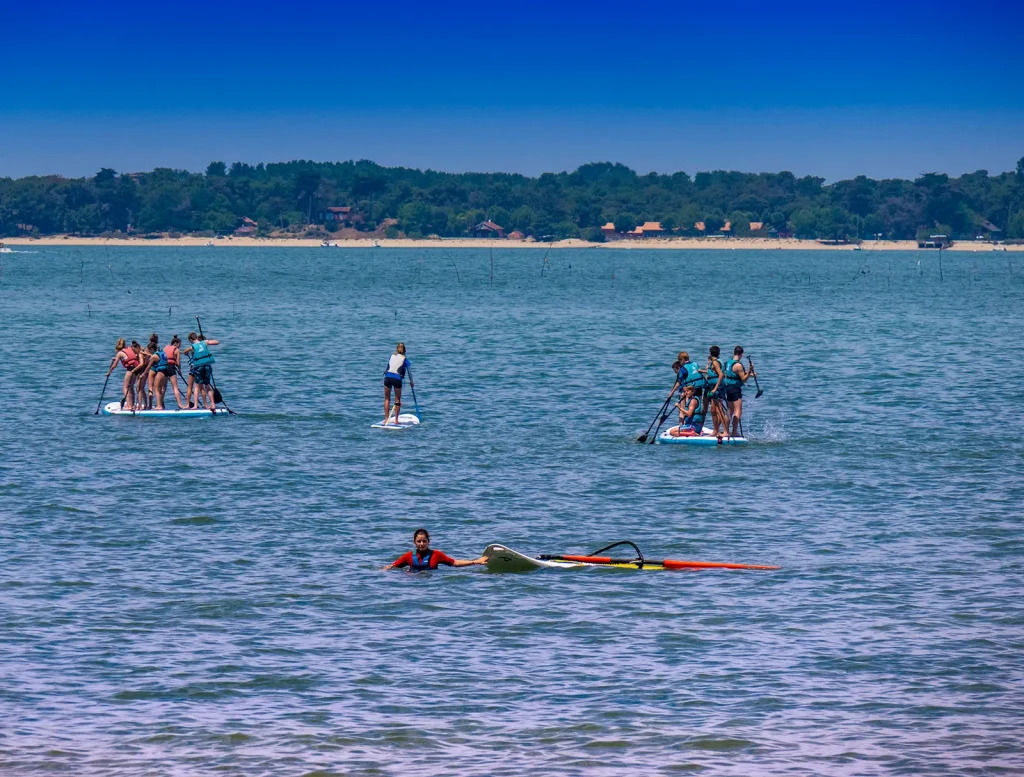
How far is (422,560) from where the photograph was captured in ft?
75.2

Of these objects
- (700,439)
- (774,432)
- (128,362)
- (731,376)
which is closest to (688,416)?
(700,439)

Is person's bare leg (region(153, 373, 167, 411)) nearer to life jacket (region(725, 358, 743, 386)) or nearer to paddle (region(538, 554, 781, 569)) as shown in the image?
life jacket (region(725, 358, 743, 386))

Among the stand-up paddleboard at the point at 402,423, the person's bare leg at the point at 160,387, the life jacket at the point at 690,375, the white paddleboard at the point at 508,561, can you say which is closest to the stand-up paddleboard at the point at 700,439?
the life jacket at the point at 690,375

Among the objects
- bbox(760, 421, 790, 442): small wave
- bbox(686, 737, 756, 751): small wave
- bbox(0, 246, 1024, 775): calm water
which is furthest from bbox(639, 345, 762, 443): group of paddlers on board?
bbox(686, 737, 756, 751): small wave

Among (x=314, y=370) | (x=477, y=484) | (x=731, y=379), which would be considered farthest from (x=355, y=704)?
(x=314, y=370)

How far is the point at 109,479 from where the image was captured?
3169 cm

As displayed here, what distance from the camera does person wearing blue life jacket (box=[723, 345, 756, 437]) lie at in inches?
1398

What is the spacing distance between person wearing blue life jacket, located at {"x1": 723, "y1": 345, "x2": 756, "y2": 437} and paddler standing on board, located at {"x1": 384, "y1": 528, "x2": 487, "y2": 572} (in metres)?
13.4

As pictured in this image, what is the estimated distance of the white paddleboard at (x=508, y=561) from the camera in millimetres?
22719

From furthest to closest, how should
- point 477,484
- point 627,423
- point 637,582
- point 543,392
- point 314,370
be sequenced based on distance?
point 314,370
point 543,392
point 627,423
point 477,484
point 637,582

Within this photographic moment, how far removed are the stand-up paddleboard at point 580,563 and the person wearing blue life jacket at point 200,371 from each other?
728 inches

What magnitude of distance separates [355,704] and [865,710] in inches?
222

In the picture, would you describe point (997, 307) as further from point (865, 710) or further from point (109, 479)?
point (865, 710)

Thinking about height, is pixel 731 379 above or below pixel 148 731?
above
